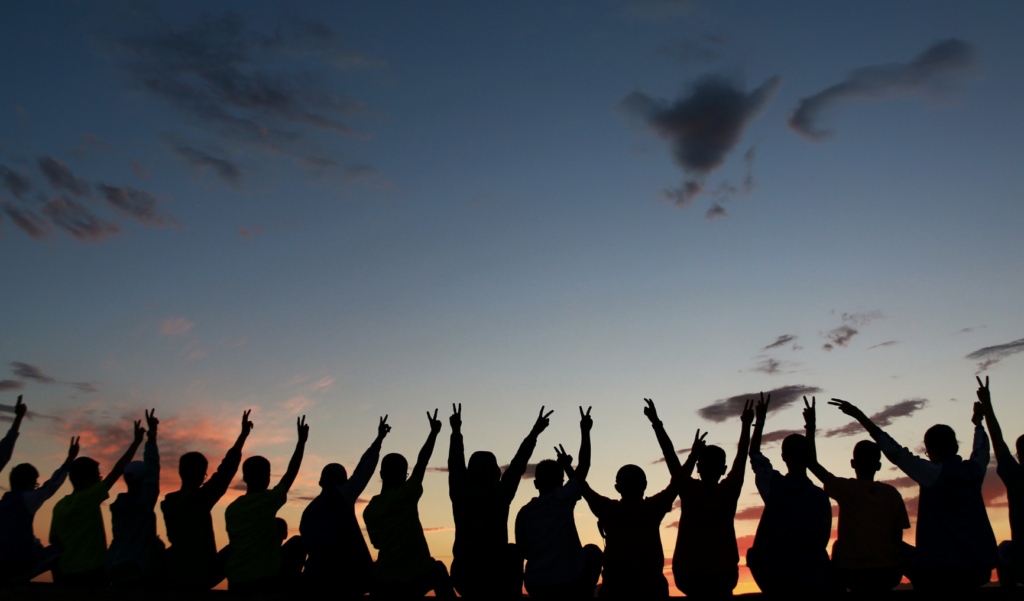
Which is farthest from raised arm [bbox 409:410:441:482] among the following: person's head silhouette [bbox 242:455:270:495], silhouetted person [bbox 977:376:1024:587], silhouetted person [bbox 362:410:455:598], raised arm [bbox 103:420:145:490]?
silhouetted person [bbox 977:376:1024:587]

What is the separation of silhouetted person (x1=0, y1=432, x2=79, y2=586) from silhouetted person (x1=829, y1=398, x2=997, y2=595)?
35.4ft

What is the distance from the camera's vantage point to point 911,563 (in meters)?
7.42

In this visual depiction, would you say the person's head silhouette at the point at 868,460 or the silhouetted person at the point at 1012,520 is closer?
the silhouetted person at the point at 1012,520

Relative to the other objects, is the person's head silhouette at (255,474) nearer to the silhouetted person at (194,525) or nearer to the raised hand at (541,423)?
the silhouetted person at (194,525)

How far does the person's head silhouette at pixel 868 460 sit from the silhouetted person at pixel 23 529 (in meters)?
10.7

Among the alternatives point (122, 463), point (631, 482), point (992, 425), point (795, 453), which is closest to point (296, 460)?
point (122, 463)

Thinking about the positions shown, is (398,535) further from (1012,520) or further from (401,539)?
(1012,520)

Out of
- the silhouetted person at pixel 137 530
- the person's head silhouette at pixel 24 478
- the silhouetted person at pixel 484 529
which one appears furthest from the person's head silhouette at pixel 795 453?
the person's head silhouette at pixel 24 478

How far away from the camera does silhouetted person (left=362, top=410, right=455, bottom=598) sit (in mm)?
7844

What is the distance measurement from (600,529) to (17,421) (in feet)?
27.9

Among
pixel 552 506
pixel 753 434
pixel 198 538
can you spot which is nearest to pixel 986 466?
pixel 753 434

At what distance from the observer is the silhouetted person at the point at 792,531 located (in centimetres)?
718

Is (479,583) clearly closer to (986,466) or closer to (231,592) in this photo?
(231,592)

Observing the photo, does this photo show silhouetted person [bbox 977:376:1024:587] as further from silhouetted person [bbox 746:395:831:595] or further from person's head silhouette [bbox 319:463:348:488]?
person's head silhouette [bbox 319:463:348:488]
